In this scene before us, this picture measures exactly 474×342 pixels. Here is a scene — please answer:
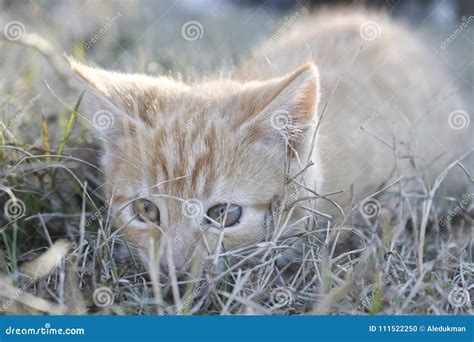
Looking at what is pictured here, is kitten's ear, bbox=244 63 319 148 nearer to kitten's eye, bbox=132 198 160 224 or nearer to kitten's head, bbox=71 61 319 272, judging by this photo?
kitten's head, bbox=71 61 319 272

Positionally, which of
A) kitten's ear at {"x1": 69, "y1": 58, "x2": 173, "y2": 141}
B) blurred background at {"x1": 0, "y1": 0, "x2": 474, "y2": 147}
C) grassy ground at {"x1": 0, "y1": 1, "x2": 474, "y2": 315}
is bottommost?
grassy ground at {"x1": 0, "y1": 1, "x2": 474, "y2": 315}

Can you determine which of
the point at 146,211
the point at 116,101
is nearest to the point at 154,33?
the point at 116,101

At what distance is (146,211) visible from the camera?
189 centimetres

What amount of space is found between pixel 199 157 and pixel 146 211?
0.26 metres

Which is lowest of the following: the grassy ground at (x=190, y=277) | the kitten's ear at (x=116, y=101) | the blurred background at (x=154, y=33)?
the grassy ground at (x=190, y=277)

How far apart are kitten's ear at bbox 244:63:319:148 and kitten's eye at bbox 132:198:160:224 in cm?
41

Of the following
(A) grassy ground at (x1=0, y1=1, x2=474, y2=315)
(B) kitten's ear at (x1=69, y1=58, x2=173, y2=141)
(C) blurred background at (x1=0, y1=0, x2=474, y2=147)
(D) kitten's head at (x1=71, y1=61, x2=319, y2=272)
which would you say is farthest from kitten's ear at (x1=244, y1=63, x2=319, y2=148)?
(C) blurred background at (x1=0, y1=0, x2=474, y2=147)

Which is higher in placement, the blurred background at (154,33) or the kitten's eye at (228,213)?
the blurred background at (154,33)

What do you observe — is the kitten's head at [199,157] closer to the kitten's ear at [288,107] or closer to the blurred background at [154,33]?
the kitten's ear at [288,107]

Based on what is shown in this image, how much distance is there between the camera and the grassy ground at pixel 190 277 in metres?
1.70

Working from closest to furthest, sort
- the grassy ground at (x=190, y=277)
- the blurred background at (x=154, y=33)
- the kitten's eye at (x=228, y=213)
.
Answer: the grassy ground at (x=190, y=277)
the kitten's eye at (x=228, y=213)
the blurred background at (x=154, y=33)

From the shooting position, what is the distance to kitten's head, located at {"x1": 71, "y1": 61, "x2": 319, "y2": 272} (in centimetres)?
178

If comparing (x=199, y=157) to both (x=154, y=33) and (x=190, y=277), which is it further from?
(x=154, y=33)

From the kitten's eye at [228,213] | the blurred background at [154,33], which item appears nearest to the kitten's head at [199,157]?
the kitten's eye at [228,213]
